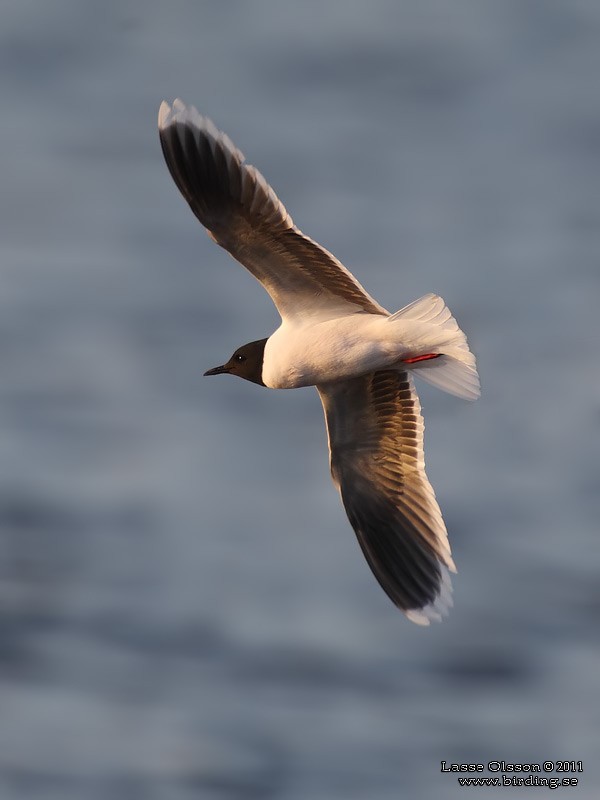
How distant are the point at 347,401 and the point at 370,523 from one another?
0.82 meters

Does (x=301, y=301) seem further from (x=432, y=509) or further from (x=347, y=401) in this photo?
(x=432, y=509)

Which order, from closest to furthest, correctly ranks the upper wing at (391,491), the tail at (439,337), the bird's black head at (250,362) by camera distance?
the tail at (439,337) < the bird's black head at (250,362) < the upper wing at (391,491)

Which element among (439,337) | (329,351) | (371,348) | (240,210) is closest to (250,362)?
(329,351)

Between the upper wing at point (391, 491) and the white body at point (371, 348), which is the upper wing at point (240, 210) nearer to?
the white body at point (371, 348)

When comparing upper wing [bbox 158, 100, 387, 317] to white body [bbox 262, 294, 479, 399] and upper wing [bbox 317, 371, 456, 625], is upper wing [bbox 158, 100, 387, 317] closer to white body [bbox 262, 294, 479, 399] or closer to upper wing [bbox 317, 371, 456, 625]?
white body [bbox 262, 294, 479, 399]

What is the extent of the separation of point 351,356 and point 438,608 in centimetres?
185

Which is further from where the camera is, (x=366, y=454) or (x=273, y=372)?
(x=366, y=454)

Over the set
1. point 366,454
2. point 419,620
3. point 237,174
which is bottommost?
point 419,620

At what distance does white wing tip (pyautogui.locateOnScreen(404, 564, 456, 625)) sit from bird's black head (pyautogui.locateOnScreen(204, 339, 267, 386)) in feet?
5.40

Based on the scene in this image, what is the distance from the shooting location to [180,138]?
1034 cm

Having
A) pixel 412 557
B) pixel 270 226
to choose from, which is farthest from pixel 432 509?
pixel 270 226

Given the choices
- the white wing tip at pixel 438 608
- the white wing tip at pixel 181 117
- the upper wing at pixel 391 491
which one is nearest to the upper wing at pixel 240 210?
the white wing tip at pixel 181 117

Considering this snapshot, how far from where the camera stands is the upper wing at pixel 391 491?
11.2 m

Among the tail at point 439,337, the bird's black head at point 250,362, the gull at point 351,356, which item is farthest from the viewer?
the bird's black head at point 250,362
